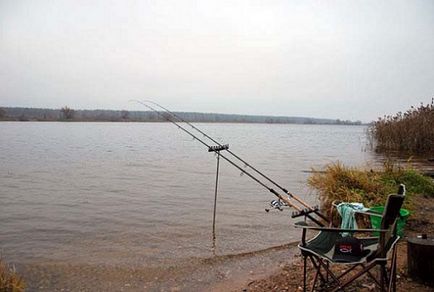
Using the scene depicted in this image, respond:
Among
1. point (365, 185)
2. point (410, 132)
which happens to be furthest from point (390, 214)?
point (410, 132)

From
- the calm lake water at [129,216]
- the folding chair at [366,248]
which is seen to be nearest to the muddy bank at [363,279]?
the folding chair at [366,248]

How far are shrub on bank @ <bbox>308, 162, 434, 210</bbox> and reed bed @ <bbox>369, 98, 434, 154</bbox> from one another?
544 inches

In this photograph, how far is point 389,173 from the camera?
362 inches

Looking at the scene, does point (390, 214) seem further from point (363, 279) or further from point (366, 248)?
point (363, 279)

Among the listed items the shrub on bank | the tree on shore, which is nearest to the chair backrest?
the shrub on bank

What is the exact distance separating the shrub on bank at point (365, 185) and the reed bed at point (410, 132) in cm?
1383

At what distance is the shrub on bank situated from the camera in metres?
7.59

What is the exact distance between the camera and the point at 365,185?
26.0 feet

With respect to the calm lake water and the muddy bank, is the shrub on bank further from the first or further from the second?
the calm lake water

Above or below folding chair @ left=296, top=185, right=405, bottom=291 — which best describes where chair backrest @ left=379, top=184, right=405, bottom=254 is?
above

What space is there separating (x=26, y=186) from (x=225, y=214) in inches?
308

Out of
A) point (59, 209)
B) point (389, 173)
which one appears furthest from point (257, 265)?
point (59, 209)

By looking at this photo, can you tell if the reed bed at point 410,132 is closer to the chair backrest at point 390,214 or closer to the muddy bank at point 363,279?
the muddy bank at point 363,279

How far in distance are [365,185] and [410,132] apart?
16.5 metres
